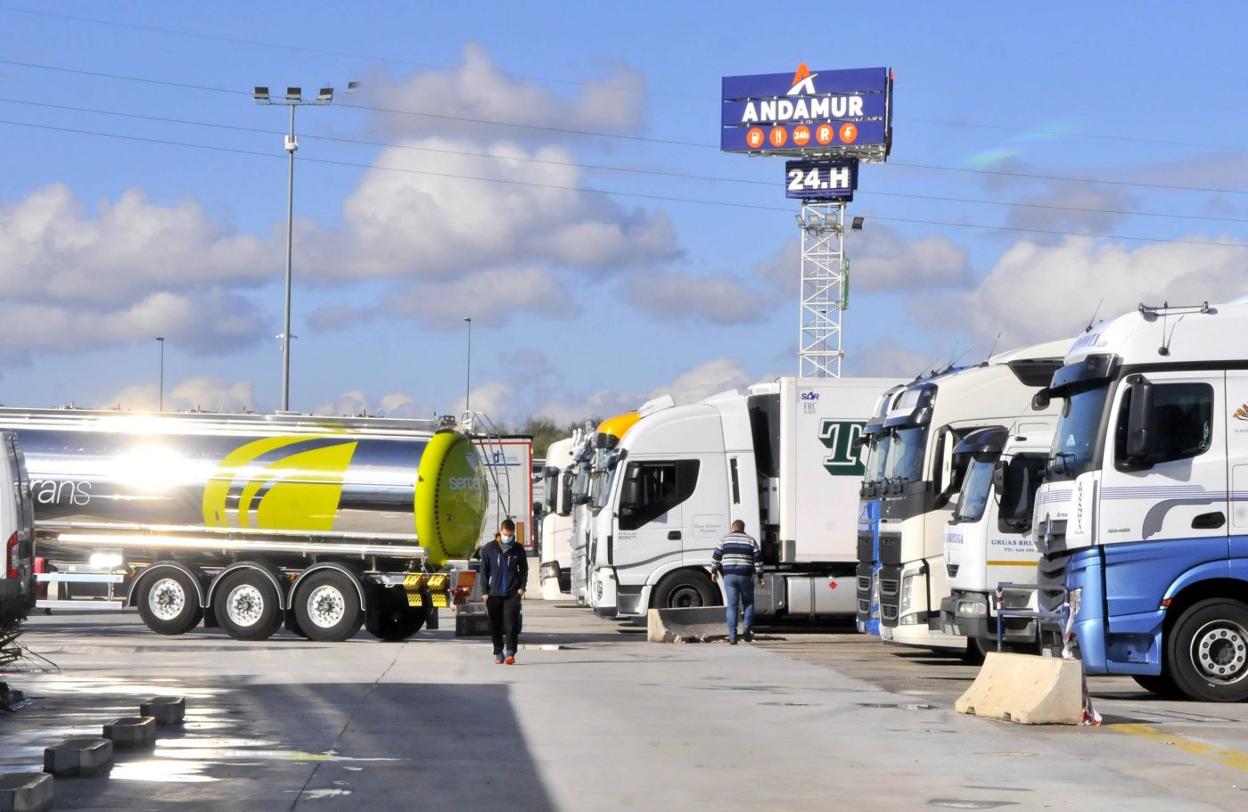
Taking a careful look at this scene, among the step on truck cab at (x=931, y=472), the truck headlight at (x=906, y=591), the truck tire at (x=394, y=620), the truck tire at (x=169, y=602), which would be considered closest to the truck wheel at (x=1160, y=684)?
the step on truck cab at (x=931, y=472)

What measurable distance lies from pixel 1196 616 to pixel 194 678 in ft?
31.7

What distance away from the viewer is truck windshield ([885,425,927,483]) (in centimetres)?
2205

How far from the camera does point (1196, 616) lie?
52.1ft

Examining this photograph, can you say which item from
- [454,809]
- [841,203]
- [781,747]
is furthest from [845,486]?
[841,203]

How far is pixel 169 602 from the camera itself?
2545cm

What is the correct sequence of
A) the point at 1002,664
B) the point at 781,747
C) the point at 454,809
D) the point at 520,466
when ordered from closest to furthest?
the point at 454,809 → the point at 781,747 → the point at 1002,664 → the point at 520,466

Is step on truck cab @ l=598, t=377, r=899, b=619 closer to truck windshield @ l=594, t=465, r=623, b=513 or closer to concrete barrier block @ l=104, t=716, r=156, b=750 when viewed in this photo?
truck windshield @ l=594, t=465, r=623, b=513

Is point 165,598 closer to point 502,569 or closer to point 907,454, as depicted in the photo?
point 502,569

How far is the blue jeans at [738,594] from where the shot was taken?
2533 centimetres

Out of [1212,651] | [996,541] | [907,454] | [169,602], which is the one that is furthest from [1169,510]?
[169,602]

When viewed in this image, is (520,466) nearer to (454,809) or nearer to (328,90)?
(328,90)

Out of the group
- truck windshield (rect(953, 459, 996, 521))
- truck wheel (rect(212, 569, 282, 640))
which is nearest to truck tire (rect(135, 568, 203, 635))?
truck wheel (rect(212, 569, 282, 640))

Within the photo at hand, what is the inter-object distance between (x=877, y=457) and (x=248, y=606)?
8961 millimetres

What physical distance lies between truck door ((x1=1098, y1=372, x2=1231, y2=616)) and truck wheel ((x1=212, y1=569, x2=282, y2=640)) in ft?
43.1
